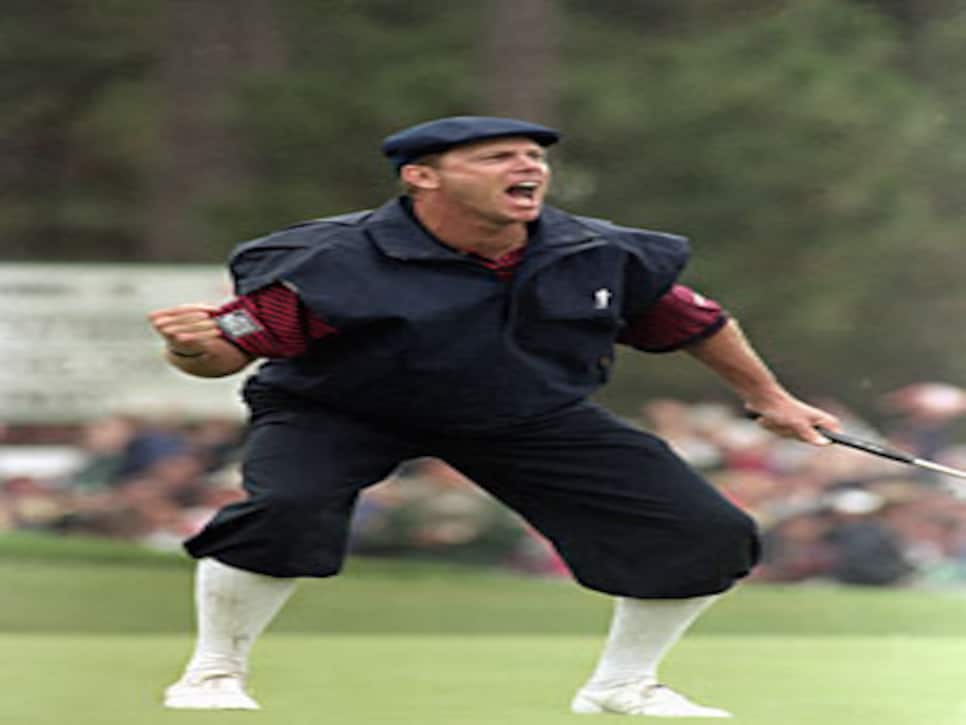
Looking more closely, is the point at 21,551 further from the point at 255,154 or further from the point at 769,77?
the point at 769,77

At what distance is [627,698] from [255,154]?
478cm

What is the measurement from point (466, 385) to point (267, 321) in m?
0.39

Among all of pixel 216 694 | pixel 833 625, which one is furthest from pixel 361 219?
pixel 833 625

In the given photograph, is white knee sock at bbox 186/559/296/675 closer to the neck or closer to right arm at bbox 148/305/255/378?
right arm at bbox 148/305/255/378

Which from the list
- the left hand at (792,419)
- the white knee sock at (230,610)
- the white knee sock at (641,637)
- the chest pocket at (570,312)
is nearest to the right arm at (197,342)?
the white knee sock at (230,610)

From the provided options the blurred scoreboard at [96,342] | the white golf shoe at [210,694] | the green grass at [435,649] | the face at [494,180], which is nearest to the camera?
Answer: the face at [494,180]

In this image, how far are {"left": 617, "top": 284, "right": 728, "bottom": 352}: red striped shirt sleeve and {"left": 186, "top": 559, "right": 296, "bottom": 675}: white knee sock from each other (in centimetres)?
88

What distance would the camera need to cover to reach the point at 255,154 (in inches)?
360

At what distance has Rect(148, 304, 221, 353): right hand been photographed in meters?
Result: 4.30

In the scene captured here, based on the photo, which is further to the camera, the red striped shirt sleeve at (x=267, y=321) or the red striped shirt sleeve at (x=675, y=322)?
→ the red striped shirt sleeve at (x=675, y=322)

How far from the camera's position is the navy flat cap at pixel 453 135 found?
4.44m

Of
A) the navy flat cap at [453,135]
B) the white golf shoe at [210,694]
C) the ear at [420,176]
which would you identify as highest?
the navy flat cap at [453,135]

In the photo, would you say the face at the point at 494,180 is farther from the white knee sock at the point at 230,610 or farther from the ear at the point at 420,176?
the white knee sock at the point at 230,610

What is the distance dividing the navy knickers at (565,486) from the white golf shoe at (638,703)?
211 mm
